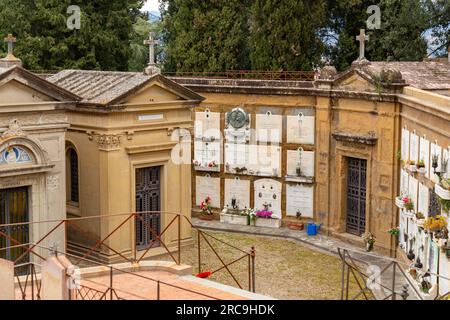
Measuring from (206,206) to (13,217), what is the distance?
10203mm

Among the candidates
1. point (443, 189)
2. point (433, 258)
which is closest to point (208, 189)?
point (433, 258)

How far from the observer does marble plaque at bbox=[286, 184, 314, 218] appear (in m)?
26.8

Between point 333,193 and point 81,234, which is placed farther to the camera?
point 333,193

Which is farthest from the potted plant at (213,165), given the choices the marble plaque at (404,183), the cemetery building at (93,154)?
the marble plaque at (404,183)

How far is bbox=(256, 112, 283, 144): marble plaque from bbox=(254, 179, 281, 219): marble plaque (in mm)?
1529

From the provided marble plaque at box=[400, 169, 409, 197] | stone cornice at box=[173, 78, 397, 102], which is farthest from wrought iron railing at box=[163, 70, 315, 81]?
marble plaque at box=[400, 169, 409, 197]

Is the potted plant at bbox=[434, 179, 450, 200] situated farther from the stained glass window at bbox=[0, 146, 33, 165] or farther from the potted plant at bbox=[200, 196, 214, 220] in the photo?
the potted plant at bbox=[200, 196, 214, 220]

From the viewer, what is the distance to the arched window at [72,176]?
2280 cm

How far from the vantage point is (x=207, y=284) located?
596 inches

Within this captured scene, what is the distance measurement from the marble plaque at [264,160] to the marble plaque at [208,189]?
62.8 inches

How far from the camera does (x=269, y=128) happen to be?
27.2m

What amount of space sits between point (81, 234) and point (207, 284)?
837 cm
